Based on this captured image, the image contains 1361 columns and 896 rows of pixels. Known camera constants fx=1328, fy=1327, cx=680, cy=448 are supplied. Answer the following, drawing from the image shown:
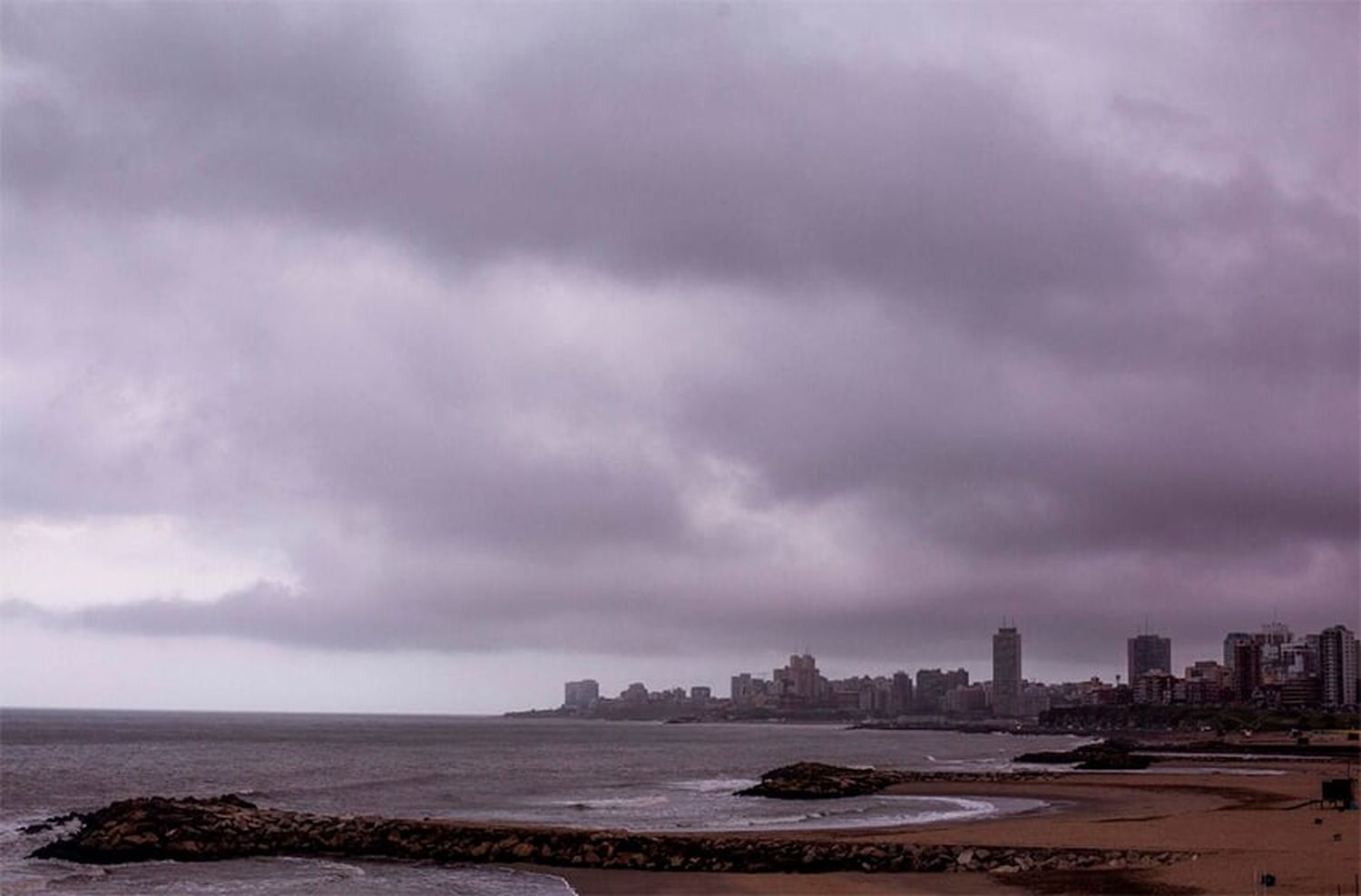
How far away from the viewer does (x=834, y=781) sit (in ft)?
266

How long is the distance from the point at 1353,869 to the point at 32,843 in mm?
47664

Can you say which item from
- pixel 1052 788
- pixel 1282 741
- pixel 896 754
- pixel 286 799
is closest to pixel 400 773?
pixel 286 799

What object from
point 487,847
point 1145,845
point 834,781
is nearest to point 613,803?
point 834,781

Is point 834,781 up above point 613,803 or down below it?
above

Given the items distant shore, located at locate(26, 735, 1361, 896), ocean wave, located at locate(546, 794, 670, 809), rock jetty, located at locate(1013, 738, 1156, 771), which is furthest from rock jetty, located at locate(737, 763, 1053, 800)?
distant shore, located at locate(26, 735, 1361, 896)

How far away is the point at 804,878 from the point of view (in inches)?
1566

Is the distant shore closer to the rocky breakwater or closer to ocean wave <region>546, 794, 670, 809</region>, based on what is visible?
the rocky breakwater

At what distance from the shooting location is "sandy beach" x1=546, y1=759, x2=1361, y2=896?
118 feet

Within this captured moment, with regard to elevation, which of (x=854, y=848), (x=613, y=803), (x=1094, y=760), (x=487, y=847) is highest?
(x=854, y=848)

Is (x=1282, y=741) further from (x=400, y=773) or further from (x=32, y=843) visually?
(x=32, y=843)

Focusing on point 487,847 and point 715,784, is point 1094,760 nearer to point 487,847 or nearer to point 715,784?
point 715,784

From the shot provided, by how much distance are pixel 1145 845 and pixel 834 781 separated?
122 ft

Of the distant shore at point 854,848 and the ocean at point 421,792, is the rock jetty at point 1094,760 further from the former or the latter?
the distant shore at point 854,848

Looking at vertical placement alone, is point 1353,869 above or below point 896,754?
above
